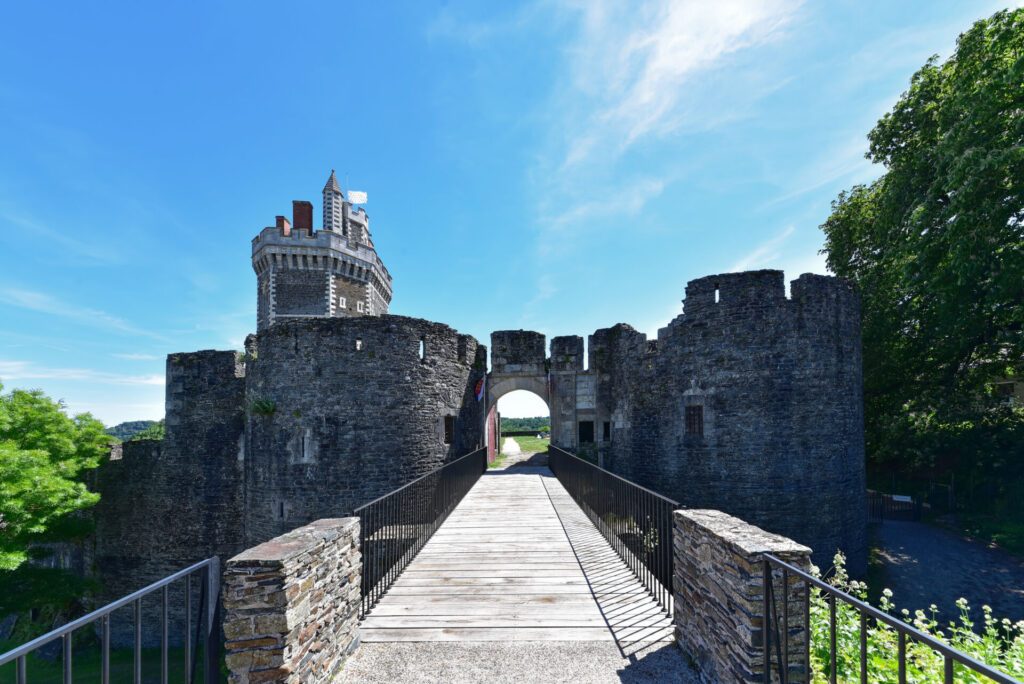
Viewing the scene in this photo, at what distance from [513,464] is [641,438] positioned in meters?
5.89

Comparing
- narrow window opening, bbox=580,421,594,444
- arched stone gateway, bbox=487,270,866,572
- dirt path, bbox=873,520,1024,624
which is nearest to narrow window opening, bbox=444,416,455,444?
narrow window opening, bbox=580,421,594,444

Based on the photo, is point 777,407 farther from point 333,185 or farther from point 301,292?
point 333,185

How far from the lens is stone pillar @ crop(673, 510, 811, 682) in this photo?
125 inches

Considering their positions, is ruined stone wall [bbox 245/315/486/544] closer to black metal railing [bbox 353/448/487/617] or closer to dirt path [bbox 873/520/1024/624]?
black metal railing [bbox 353/448/487/617]

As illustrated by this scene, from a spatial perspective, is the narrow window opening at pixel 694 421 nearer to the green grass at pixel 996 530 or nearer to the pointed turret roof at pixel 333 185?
the green grass at pixel 996 530

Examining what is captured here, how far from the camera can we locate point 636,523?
626 cm

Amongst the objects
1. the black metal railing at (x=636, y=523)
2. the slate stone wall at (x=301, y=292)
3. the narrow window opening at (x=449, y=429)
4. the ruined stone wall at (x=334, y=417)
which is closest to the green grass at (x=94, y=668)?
the ruined stone wall at (x=334, y=417)

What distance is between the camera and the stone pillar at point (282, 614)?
332 cm

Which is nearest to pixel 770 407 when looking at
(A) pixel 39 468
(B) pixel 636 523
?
(B) pixel 636 523

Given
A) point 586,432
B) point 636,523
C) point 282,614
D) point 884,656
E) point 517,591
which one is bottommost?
point 884,656

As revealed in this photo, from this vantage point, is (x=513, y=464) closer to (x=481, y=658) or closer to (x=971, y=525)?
(x=481, y=658)

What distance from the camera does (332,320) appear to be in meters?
13.7

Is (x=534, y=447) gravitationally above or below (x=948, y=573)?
above

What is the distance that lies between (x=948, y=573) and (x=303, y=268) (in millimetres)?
29184
